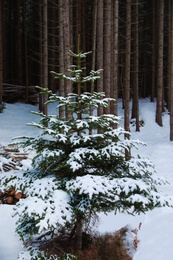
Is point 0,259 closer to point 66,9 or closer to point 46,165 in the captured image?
point 46,165

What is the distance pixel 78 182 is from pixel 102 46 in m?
8.03

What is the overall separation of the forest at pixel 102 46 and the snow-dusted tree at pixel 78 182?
4.74ft

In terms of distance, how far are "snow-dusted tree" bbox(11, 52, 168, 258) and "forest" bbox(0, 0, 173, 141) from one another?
145 centimetres

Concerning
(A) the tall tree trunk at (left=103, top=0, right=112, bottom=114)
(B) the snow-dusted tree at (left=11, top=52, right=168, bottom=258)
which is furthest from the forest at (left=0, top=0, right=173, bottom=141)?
(B) the snow-dusted tree at (left=11, top=52, right=168, bottom=258)

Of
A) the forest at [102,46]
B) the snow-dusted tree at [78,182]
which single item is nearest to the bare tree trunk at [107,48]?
the forest at [102,46]

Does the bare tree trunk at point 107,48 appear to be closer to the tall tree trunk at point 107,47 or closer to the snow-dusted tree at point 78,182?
the tall tree trunk at point 107,47

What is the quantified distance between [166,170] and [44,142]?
7397 mm

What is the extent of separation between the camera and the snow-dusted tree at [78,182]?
12.1 feet

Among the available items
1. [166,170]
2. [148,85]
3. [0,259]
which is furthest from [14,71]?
[0,259]

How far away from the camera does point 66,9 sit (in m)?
9.40

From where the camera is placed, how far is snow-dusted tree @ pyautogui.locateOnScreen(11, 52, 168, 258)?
3.68 m

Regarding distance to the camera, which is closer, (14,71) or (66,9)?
(66,9)

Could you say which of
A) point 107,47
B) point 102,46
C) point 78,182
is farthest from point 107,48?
point 78,182

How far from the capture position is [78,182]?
3.81 m
